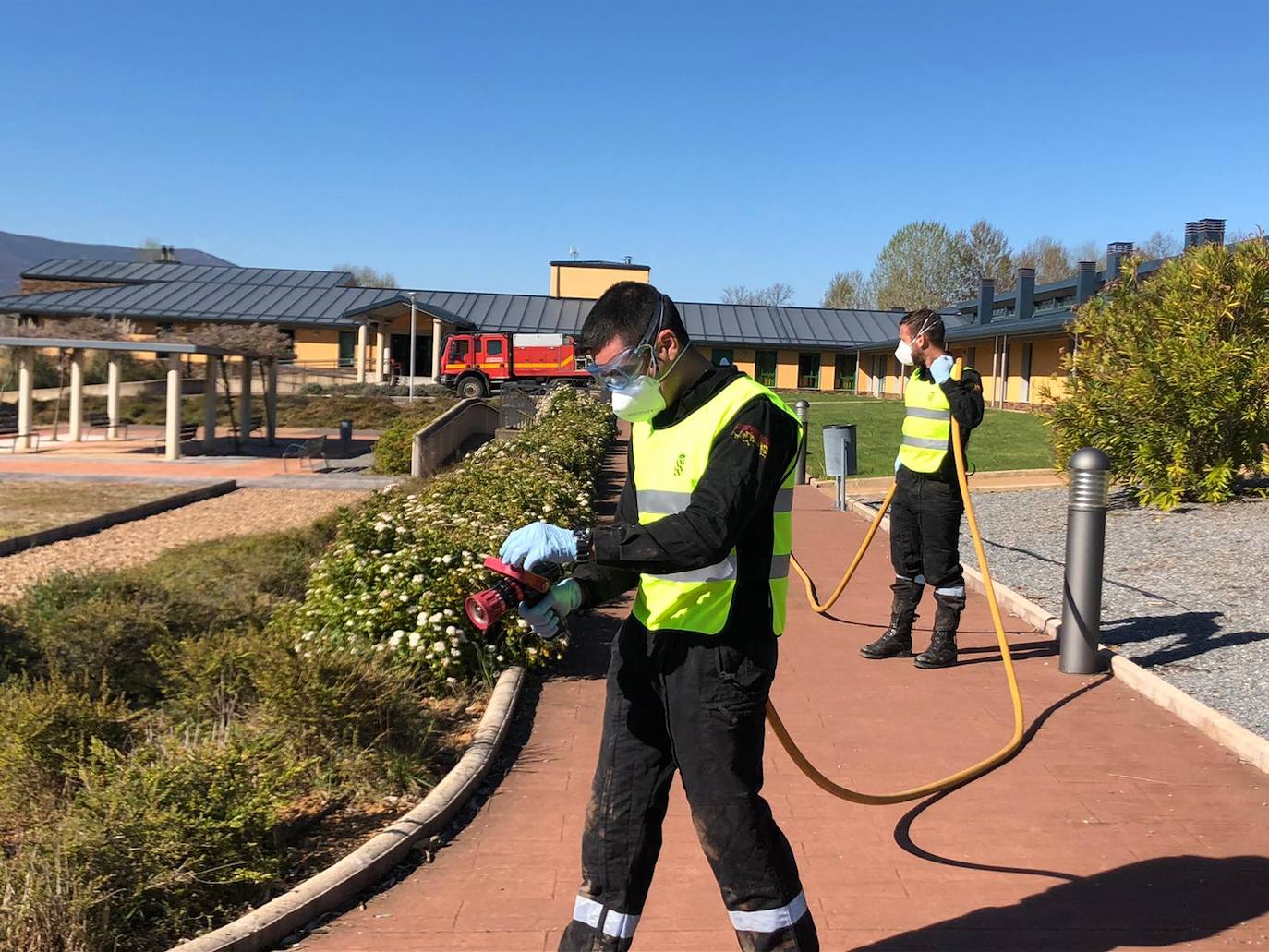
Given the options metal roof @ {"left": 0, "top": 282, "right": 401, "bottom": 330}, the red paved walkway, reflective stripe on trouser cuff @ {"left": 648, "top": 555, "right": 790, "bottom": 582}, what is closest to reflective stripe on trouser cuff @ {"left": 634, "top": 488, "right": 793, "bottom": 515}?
reflective stripe on trouser cuff @ {"left": 648, "top": 555, "right": 790, "bottom": 582}

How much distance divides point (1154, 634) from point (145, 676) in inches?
249

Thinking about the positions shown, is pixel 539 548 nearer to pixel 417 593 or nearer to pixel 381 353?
pixel 417 593

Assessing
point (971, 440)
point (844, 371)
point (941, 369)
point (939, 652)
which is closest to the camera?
point (941, 369)

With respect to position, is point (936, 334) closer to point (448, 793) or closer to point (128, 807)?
point (448, 793)

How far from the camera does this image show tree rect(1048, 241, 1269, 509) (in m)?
11.8

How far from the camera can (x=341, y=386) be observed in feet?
148

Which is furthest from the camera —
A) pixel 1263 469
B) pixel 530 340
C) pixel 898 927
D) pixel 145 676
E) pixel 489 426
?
pixel 530 340

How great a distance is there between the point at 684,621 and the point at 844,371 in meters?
56.9

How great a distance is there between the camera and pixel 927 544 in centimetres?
671

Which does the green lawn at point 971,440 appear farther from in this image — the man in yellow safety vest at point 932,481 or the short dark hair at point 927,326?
the short dark hair at point 927,326

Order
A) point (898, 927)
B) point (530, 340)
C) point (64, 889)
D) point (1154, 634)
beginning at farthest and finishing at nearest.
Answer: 1. point (530, 340)
2. point (1154, 634)
3. point (898, 927)
4. point (64, 889)

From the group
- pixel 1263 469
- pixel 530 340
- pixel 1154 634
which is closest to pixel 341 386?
pixel 530 340

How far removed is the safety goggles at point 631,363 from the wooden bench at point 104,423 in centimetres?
2810

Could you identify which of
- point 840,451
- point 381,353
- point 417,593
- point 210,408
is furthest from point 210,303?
point 417,593
